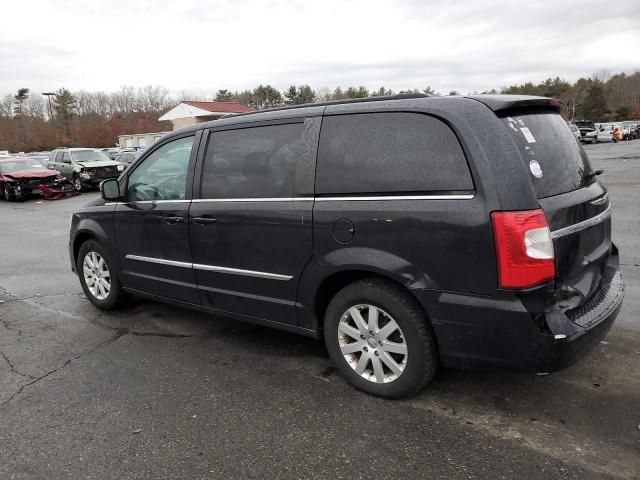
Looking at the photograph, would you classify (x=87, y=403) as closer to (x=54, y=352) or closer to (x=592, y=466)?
(x=54, y=352)

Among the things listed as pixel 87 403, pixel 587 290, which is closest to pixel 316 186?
pixel 587 290

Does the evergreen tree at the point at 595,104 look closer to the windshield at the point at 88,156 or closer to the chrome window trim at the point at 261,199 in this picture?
the windshield at the point at 88,156

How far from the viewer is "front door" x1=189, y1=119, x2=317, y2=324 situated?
3389 millimetres

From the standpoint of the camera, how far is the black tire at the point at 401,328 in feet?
9.62

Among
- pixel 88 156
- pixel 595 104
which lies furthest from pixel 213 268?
pixel 595 104

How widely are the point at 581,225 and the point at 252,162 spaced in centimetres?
220

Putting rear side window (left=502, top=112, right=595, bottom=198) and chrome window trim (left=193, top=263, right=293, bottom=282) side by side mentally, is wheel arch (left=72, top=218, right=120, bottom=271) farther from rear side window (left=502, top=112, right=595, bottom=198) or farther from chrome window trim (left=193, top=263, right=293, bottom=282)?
rear side window (left=502, top=112, right=595, bottom=198)

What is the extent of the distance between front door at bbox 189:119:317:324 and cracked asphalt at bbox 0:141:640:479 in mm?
528

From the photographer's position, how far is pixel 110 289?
5.02m

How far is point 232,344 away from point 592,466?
271cm

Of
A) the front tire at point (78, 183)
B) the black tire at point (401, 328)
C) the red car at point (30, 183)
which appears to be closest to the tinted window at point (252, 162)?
the black tire at point (401, 328)

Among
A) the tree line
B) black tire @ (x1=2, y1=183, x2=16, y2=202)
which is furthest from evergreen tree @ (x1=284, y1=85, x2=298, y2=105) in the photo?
black tire @ (x1=2, y1=183, x2=16, y2=202)

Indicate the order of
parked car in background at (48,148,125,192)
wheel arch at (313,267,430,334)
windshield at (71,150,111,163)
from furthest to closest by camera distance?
windshield at (71,150,111,163) → parked car in background at (48,148,125,192) → wheel arch at (313,267,430,334)

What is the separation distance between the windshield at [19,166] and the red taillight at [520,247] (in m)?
20.4
